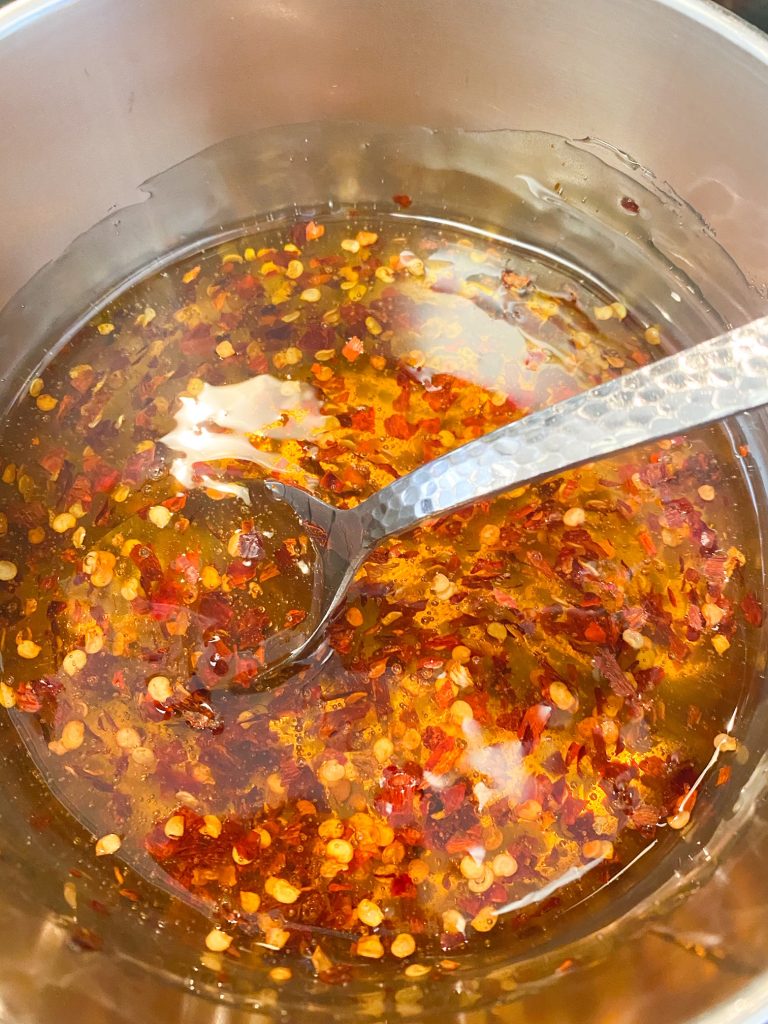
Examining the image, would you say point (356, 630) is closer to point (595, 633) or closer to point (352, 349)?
point (595, 633)

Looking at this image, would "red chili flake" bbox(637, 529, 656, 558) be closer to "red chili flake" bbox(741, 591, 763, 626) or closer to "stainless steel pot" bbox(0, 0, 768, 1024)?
"red chili flake" bbox(741, 591, 763, 626)

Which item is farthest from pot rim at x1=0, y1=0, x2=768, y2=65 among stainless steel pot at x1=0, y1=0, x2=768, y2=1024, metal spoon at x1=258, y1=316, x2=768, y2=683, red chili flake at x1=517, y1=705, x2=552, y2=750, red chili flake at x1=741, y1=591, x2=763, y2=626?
red chili flake at x1=517, y1=705, x2=552, y2=750

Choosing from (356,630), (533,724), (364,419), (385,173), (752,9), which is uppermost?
(385,173)

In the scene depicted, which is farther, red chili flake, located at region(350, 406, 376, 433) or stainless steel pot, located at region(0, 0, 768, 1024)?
red chili flake, located at region(350, 406, 376, 433)

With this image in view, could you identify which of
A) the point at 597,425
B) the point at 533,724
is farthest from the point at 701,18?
the point at 533,724

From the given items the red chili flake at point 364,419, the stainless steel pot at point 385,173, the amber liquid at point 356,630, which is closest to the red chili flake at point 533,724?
the amber liquid at point 356,630

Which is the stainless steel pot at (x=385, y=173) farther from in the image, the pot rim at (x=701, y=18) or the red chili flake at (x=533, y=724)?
the red chili flake at (x=533, y=724)

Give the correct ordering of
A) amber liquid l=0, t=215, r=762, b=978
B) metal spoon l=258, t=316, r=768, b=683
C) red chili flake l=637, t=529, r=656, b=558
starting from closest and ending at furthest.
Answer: metal spoon l=258, t=316, r=768, b=683 → amber liquid l=0, t=215, r=762, b=978 → red chili flake l=637, t=529, r=656, b=558

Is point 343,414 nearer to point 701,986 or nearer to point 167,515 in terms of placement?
point 167,515
